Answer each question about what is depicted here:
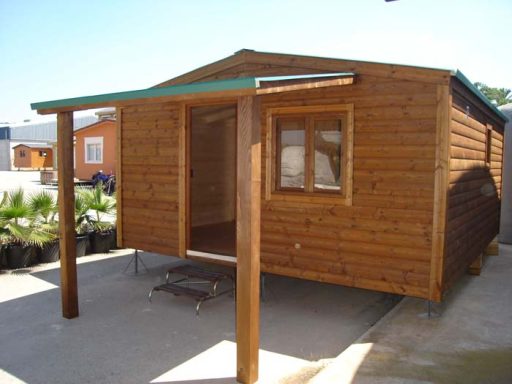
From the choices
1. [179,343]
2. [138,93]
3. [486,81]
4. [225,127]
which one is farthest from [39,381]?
[486,81]

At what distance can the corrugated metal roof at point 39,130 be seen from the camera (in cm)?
4231

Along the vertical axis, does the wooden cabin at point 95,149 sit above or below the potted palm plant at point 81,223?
above

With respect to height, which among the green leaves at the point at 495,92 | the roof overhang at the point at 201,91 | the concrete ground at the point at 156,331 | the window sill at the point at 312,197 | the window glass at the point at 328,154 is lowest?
the concrete ground at the point at 156,331

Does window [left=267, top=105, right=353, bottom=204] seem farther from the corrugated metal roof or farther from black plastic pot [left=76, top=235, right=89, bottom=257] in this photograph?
the corrugated metal roof

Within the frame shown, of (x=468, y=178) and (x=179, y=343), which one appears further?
(x=468, y=178)

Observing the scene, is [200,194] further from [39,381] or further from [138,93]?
[39,381]

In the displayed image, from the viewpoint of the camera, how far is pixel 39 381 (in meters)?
3.68

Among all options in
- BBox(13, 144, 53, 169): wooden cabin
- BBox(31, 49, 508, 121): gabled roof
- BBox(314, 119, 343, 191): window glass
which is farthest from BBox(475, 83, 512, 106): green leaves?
BBox(314, 119, 343, 191): window glass

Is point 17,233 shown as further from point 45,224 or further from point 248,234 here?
point 248,234

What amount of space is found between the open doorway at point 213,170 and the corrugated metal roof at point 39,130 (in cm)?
3556

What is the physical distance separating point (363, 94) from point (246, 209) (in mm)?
2268

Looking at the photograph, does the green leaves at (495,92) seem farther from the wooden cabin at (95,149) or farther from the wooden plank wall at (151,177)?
the wooden plank wall at (151,177)

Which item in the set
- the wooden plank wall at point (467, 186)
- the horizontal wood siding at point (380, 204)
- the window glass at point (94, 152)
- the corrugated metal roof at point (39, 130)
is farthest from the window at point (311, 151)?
the corrugated metal roof at point (39, 130)

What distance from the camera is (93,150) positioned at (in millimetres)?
22266
